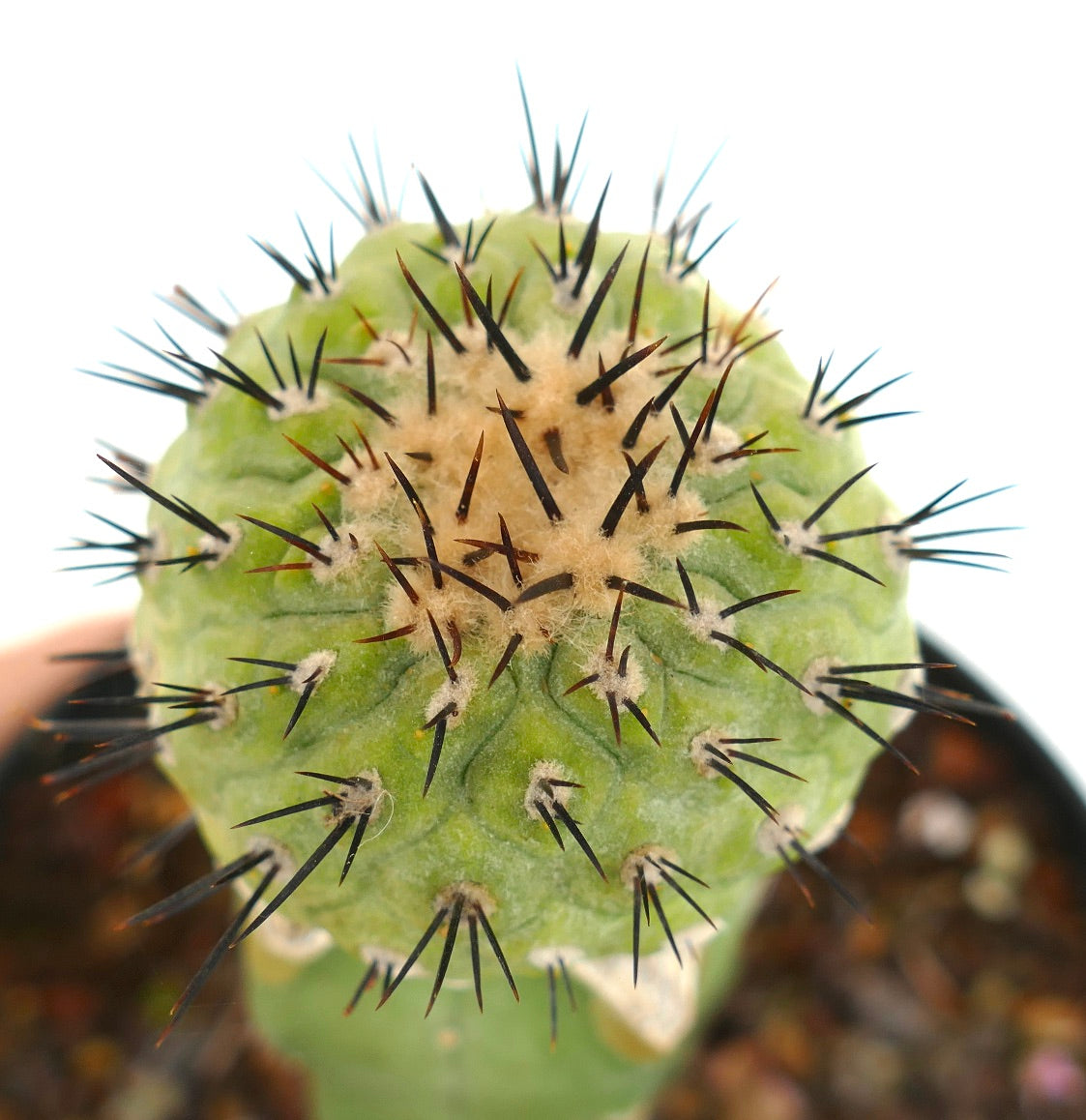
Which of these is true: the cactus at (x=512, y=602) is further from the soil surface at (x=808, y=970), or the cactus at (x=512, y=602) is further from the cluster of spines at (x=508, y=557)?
the soil surface at (x=808, y=970)

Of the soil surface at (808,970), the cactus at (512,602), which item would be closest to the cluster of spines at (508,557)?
the cactus at (512,602)

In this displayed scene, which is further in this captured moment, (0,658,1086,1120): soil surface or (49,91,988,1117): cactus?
(0,658,1086,1120): soil surface

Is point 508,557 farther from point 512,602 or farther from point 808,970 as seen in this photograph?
point 808,970

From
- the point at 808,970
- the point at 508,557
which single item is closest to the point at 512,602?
the point at 508,557

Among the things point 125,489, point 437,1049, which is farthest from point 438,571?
point 437,1049

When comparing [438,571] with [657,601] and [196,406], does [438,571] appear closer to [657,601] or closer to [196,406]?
[657,601]

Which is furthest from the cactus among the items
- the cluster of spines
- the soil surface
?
the soil surface

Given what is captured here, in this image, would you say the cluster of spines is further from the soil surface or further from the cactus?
the soil surface
